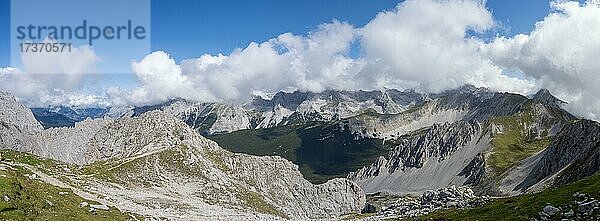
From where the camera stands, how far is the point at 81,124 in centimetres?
16875

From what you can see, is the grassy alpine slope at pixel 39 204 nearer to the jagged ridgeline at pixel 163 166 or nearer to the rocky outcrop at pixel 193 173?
the jagged ridgeline at pixel 163 166

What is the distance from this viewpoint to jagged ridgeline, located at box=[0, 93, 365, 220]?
416 feet

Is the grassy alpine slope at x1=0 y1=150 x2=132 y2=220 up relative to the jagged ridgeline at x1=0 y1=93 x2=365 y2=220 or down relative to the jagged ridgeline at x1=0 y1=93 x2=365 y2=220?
down

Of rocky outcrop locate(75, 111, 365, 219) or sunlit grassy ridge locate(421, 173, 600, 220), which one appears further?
rocky outcrop locate(75, 111, 365, 219)

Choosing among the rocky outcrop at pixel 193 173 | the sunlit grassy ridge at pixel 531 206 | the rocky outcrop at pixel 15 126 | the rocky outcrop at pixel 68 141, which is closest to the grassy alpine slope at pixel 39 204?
the sunlit grassy ridge at pixel 531 206

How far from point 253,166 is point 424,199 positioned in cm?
9180

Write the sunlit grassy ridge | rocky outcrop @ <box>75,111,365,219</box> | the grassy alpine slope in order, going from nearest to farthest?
1. the sunlit grassy ridge
2. the grassy alpine slope
3. rocky outcrop @ <box>75,111,365,219</box>

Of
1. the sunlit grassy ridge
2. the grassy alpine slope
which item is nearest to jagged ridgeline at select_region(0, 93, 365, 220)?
the grassy alpine slope

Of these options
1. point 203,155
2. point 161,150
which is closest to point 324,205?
point 203,155

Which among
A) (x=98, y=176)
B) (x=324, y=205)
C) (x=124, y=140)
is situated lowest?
(x=324, y=205)

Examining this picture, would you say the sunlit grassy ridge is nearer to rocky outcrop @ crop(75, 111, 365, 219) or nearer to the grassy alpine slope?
the grassy alpine slope

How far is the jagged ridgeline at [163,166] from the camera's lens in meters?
127

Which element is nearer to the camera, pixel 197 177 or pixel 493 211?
pixel 493 211

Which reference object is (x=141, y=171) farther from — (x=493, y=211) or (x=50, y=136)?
(x=493, y=211)
